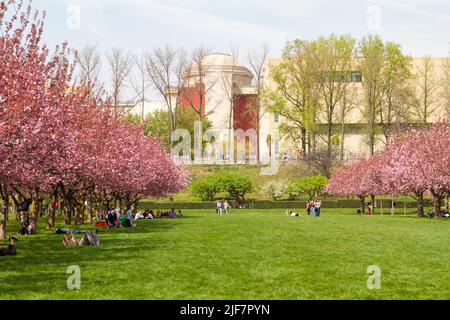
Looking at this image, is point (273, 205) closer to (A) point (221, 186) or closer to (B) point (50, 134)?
(A) point (221, 186)

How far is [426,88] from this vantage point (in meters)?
102

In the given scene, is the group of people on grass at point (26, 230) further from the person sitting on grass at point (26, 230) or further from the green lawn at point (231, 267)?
the green lawn at point (231, 267)

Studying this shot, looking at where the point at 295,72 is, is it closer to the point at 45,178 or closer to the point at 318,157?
the point at 318,157

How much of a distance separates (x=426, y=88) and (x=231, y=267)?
85453 mm

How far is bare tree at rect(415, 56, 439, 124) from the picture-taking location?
3957 inches

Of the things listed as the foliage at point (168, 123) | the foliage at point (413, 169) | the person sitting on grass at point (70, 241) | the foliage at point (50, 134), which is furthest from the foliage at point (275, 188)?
the person sitting on grass at point (70, 241)

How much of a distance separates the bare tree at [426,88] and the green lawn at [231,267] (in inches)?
2673

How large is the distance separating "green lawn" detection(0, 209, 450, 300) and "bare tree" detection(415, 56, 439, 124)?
67.9 m

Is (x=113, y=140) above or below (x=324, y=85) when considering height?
below

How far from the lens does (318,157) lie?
9456cm

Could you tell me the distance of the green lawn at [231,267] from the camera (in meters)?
17.2

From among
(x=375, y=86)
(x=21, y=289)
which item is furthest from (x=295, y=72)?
(x=21, y=289)

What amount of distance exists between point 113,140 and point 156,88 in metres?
56.9

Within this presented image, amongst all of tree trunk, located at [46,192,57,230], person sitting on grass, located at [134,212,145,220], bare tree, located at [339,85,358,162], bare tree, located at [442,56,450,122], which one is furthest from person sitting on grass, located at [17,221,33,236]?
bare tree, located at [442,56,450,122]
